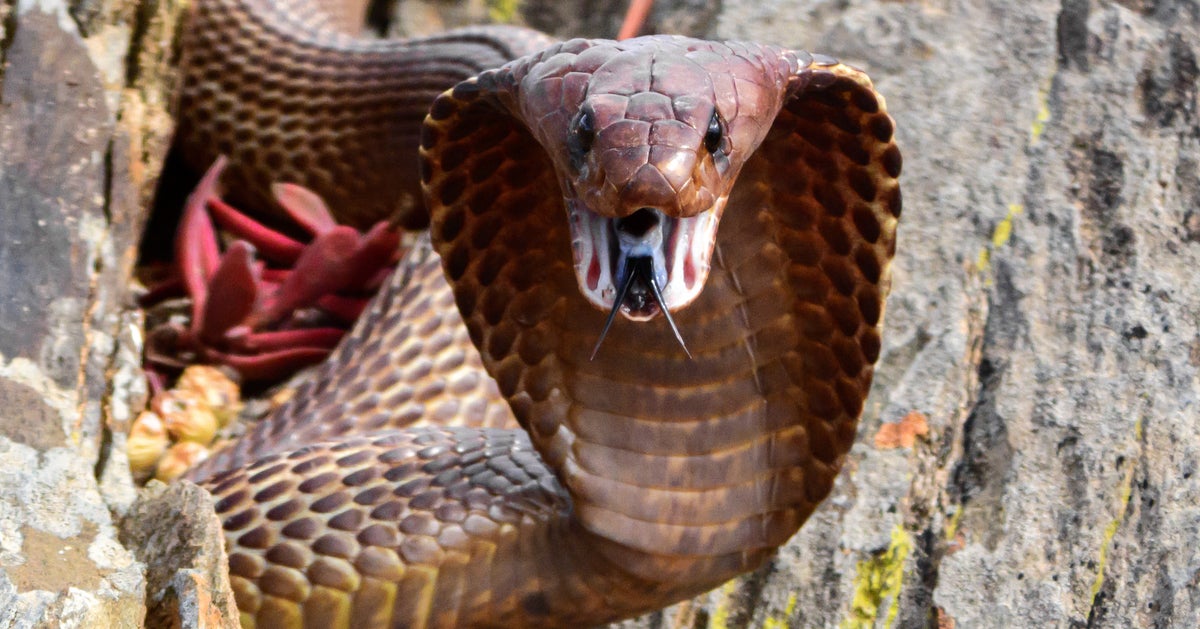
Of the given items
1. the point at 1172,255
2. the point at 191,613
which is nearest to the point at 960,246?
the point at 1172,255

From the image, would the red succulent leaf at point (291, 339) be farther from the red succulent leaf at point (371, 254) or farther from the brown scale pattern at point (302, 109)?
the brown scale pattern at point (302, 109)

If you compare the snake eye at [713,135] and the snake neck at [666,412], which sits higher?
the snake eye at [713,135]

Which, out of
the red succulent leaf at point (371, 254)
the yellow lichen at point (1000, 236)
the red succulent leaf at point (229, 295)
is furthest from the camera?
the red succulent leaf at point (371, 254)

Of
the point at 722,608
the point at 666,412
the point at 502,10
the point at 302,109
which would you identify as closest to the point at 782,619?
the point at 722,608

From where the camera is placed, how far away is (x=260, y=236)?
300cm

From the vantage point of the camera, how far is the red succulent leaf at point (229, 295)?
2.56 meters

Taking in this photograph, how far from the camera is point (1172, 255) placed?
226 cm

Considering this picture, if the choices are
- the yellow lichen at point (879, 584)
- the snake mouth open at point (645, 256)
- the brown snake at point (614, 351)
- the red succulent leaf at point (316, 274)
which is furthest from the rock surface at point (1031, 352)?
the red succulent leaf at point (316, 274)

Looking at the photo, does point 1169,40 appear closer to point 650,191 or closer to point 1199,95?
point 1199,95

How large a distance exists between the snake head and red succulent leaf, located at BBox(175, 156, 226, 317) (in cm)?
158

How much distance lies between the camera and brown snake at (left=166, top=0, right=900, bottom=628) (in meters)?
1.28

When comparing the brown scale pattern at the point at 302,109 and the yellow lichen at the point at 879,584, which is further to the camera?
the brown scale pattern at the point at 302,109

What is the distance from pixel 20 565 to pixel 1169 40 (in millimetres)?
2412

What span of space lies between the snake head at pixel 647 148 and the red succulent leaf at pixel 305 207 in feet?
5.96
